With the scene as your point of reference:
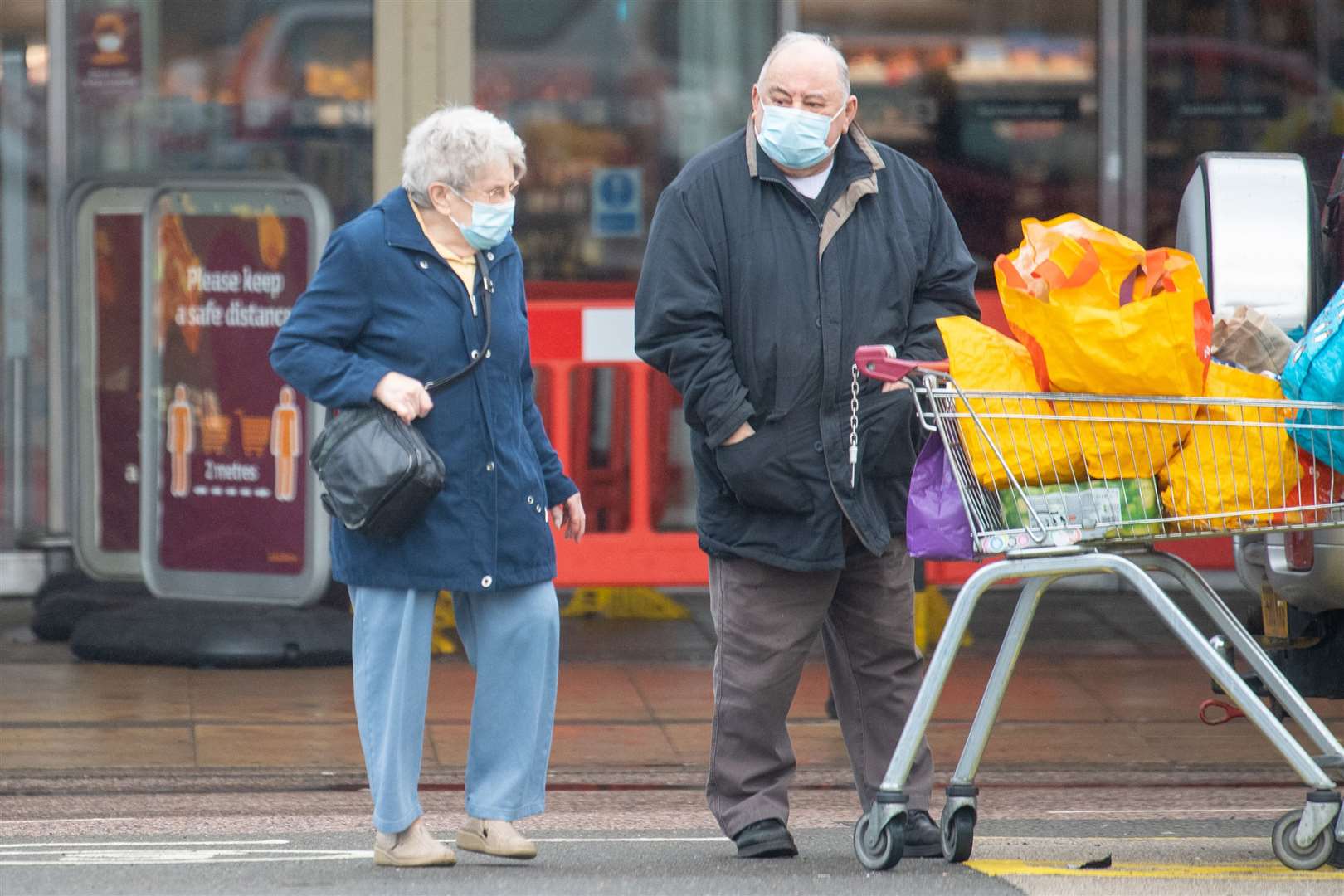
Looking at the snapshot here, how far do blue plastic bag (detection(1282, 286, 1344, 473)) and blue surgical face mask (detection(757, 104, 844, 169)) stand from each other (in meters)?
1.07

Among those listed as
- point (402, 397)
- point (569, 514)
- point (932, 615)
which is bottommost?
point (932, 615)

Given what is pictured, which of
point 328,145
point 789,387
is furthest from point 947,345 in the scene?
point 328,145

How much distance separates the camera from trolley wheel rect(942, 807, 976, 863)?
493cm

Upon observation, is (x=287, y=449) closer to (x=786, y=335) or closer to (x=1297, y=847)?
(x=786, y=335)

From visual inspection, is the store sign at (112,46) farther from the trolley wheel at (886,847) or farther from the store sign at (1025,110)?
the trolley wheel at (886,847)

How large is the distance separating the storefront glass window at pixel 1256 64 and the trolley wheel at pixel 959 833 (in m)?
5.82

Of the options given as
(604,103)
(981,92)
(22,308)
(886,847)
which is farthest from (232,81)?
(886,847)

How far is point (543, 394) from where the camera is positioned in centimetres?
851

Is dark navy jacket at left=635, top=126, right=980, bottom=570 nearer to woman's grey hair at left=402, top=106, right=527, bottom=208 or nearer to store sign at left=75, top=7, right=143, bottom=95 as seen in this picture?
woman's grey hair at left=402, top=106, right=527, bottom=208

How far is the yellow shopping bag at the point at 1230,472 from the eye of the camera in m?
4.59

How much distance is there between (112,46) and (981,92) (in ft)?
11.9

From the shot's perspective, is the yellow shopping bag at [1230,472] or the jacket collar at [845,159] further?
the jacket collar at [845,159]

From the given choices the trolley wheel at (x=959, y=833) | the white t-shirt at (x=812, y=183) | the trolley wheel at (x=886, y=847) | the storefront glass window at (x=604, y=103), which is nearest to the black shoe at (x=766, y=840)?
the trolley wheel at (x=886, y=847)

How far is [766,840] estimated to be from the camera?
5.13m
